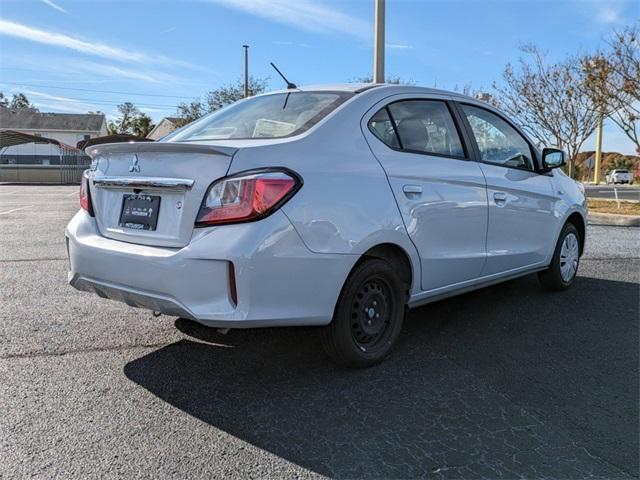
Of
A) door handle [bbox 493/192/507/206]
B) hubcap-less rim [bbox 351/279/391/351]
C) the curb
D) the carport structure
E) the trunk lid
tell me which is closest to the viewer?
the trunk lid

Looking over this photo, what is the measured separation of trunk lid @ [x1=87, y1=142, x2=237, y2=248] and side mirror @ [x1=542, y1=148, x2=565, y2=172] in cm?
329

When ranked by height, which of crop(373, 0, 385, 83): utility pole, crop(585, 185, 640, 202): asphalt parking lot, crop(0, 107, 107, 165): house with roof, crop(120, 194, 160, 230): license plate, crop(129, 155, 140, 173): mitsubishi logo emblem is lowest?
crop(585, 185, 640, 202): asphalt parking lot

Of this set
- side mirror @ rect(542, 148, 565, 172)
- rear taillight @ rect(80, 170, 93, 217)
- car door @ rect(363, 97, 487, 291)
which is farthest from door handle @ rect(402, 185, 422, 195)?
side mirror @ rect(542, 148, 565, 172)

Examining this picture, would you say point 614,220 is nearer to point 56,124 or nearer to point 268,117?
point 268,117

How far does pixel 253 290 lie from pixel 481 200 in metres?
2.09

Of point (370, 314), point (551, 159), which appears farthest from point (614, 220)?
point (370, 314)

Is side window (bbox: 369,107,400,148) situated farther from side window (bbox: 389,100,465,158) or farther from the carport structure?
the carport structure

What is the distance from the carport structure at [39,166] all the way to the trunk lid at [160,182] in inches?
1355

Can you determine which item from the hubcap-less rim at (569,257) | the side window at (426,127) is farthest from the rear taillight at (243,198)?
the hubcap-less rim at (569,257)

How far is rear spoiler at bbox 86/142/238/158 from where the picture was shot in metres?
2.70

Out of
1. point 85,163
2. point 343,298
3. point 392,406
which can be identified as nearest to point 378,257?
point 343,298

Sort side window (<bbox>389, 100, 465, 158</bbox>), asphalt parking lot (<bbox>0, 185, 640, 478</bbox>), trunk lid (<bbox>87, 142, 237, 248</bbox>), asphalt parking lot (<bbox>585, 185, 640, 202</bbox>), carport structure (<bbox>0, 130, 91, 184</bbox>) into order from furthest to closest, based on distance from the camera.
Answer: carport structure (<bbox>0, 130, 91, 184</bbox>), asphalt parking lot (<bbox>585, 185, 640, 202</bbox>), side window (<bbox>389, 100, 465, 158</bbox>), trunk lid (<bbox>87, 142, 237, 248</bbox>), asphalt parking lot (<bbox>0, 185, 640, 478</bbox>)

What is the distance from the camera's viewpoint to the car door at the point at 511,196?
418 centimetres

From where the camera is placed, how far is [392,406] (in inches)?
113
